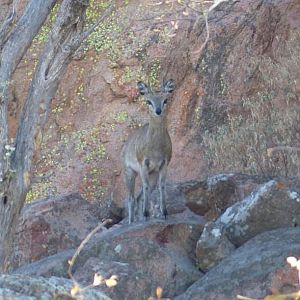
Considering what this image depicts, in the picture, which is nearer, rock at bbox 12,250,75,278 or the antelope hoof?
rock at bbox 12,250,75,278

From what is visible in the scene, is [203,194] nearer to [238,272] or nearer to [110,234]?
[110,234]

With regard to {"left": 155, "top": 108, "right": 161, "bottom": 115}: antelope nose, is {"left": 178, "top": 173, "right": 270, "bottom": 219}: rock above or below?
below

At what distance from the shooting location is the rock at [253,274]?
30.3ft

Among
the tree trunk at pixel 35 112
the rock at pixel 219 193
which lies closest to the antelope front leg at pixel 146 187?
the rock at pixel 219 193

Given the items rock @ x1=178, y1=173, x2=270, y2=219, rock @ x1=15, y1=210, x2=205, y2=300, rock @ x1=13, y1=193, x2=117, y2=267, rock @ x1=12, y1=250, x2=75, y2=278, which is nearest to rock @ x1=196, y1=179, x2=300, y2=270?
rock @ x1=15, y1=210, x2=205, y2=300

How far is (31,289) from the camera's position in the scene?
5836 millimetres

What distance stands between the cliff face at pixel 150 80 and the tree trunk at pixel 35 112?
786 centimetres

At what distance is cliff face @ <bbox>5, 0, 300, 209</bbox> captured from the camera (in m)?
18.2

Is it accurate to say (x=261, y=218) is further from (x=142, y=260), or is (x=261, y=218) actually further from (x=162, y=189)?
(x=162, y=189)

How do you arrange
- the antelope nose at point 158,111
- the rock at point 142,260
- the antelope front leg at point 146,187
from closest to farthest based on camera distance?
the rock at point 142,260 → the antelope front leg at point 146,187 → the antelope nose at point 158,111

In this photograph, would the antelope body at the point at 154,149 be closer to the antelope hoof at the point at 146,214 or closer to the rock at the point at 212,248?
the antelope hoof at the point at 146,214

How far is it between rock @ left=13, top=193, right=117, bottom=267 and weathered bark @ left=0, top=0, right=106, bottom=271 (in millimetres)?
4180

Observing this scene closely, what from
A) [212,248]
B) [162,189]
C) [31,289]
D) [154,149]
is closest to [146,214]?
[162,189]

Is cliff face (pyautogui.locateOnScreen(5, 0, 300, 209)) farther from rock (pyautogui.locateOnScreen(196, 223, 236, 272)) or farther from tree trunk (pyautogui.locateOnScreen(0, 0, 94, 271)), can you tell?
tree trunk (pyautogui.locateOnScreen(0, 0, 94, 271))
